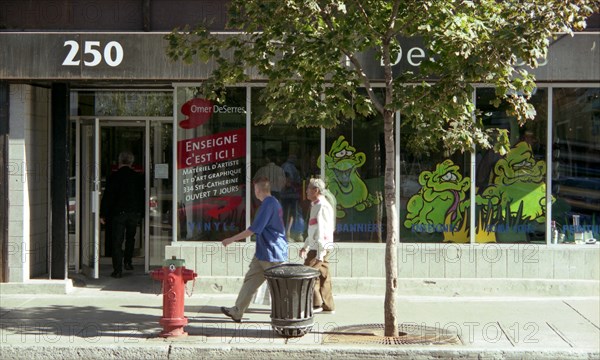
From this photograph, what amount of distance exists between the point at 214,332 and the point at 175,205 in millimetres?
2838

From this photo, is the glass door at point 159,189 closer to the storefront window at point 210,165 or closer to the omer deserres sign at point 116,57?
the storefront window at point 210,165

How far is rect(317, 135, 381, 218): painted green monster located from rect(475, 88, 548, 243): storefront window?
159 centimetres

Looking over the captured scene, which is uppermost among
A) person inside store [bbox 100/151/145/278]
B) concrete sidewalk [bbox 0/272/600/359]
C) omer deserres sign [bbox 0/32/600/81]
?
omer deserres sign [bbox 0/32/600/81]

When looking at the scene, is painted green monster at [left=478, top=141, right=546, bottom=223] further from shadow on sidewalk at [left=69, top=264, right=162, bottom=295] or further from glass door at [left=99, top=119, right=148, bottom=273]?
glass door at [left=99, top=119, right=148, bottom=273]

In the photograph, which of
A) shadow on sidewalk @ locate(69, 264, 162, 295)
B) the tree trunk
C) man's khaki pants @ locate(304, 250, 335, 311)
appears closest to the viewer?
the tree trunk

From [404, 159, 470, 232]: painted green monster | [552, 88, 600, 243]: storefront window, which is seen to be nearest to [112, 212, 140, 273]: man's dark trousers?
[404, 159, 470, 232]: painted green monster

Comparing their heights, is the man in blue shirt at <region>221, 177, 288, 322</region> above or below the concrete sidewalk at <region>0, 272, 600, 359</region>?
above

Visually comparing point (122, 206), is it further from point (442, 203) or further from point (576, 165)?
point (576, 165)

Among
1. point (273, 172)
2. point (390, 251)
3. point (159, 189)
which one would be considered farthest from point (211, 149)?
point (390, 251)

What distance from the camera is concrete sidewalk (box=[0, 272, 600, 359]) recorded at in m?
8.26

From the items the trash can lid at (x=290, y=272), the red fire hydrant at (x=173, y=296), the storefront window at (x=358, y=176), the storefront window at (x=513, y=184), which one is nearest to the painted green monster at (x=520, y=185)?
the storefront window at (x=513, y=184)

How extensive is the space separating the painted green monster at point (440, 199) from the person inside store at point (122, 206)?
433 centimetres

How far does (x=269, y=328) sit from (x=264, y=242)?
1013mm

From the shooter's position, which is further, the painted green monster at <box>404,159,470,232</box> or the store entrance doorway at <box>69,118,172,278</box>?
the store entrance doorway at <box>69,118,172,278</box>
